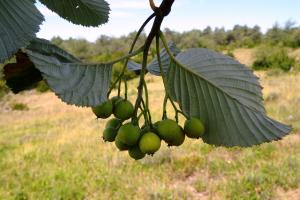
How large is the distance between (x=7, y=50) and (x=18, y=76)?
0.35 ft

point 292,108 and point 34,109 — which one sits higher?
point 292,108

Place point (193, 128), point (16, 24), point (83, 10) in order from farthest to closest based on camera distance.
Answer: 1. point (83, 10)
2. point (193, 128)
3. point (16, 24)

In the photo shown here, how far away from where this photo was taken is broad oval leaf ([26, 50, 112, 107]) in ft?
1.39

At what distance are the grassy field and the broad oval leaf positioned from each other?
307 inches

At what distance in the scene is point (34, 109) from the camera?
21.2 m

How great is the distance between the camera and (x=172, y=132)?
1.91ft

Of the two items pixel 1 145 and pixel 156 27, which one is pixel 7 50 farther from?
pixel 1 145

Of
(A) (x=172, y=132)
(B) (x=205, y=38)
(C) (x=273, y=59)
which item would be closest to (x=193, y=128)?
(A) (x=172, y=132)

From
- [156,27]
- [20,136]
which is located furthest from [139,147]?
[20,136]

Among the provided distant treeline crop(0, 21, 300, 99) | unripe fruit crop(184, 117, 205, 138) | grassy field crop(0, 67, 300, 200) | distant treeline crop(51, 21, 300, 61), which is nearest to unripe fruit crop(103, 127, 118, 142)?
unripe fruit crop(184, 117, 205, 138)

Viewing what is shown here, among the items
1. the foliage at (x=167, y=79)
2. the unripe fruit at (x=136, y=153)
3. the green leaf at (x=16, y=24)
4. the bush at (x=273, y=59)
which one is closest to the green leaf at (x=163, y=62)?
the foliage at (x=167, y=79)

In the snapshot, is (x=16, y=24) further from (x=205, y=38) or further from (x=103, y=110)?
(x=205, y=38)

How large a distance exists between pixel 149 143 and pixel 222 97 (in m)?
0.10

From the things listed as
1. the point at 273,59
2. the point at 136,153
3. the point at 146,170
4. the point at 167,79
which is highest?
the point at 167,79
